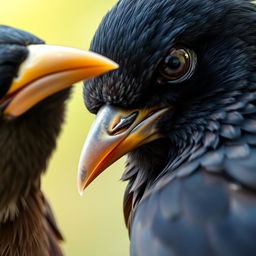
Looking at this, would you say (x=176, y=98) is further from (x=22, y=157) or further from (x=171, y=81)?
(x=22, y=157)

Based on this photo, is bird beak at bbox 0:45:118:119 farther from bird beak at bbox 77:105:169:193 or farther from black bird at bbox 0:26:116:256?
bird beak at bbox 77:105:169:193

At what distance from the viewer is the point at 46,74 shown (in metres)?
1.75

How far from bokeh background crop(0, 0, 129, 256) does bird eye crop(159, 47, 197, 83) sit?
1645 millimetres

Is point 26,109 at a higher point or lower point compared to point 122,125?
higher

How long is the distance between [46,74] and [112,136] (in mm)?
265

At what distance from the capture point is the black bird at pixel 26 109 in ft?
5.71

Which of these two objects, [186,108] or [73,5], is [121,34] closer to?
[186,108]

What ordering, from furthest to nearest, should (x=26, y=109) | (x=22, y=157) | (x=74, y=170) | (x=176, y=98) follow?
(x=74, y=170) → (x=176, y=98) → (x=22, y=157) → (x=26, y=109)

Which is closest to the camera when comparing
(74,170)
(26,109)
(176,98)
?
(26,109)

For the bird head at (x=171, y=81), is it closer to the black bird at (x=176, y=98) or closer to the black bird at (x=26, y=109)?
the black bird at (x=176, y=98)

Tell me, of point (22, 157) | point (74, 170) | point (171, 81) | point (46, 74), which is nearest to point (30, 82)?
point (46, 74)

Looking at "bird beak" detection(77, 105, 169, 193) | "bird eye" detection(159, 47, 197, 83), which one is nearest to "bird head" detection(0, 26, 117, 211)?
"bird beak" detection(77, 105, 169, 193)

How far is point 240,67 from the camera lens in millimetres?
1971

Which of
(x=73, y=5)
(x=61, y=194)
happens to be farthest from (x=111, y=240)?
(x=73, y=5)
